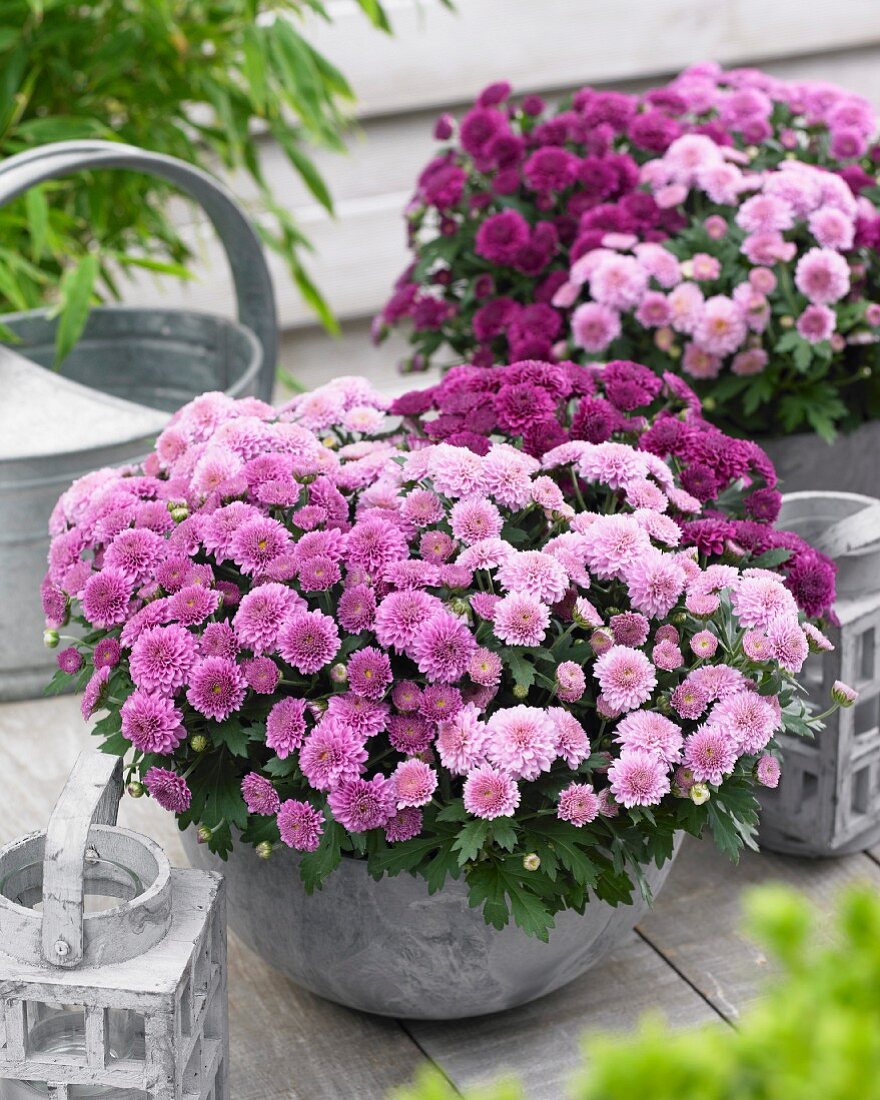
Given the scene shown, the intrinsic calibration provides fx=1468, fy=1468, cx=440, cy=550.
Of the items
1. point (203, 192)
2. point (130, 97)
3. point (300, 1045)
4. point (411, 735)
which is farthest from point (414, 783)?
point (130, 97)

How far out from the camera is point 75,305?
1850mm

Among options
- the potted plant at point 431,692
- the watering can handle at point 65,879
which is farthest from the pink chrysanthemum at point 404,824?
the watering can handle at point 65,879

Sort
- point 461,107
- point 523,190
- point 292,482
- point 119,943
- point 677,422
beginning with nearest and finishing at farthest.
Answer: point 119,943 < point 292,482 < point 677,422 < point 523,190 < point 461,107

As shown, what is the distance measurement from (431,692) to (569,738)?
106mm

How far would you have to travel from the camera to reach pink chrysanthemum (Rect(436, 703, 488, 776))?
104cm

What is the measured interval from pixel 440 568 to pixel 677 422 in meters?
0.31

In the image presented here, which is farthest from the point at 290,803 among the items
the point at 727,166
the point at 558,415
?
the point at 727,166

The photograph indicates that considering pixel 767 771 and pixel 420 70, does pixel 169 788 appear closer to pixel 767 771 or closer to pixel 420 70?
pixel 767 771

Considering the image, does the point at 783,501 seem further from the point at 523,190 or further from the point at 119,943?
the point at 119,943

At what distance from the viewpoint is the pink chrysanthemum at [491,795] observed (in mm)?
1022

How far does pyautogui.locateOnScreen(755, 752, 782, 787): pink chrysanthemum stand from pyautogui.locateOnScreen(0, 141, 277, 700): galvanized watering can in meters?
0.85

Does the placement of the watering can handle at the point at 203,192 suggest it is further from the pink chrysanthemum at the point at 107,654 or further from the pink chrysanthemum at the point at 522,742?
the pink chrysanthemum at the point at 522,742

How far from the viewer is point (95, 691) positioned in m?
1.12

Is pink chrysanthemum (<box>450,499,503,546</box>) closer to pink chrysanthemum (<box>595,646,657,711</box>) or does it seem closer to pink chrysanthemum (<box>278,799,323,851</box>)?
pink chrysanthemum (<box>595,646,657,711</box>)
